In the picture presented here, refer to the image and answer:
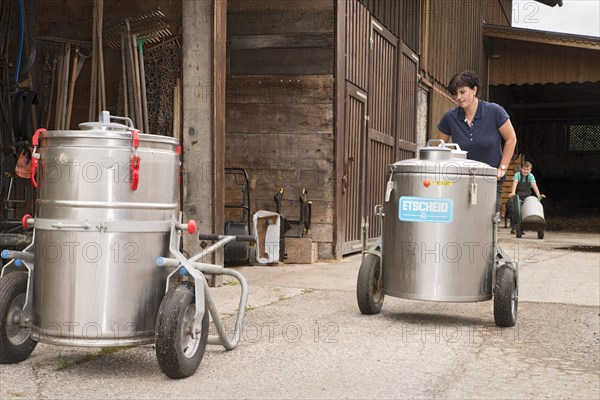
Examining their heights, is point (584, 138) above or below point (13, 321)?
above

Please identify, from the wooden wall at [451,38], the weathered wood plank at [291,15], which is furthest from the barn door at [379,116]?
the wooden wall at [451,38]

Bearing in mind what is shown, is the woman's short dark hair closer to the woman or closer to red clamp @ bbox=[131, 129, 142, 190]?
the woman

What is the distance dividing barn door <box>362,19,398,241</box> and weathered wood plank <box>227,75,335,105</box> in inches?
83.0

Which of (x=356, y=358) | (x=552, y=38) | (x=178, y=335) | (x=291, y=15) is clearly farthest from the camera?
(x=552, y=38)

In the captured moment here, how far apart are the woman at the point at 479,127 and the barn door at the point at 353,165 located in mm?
4207

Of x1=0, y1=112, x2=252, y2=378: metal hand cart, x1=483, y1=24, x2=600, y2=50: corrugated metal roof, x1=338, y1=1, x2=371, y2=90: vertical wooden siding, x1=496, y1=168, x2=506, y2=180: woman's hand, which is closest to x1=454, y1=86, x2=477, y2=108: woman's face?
x1=496, y1=168, x2=506, y2=180: woman's hand

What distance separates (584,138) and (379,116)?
2784 centimetres

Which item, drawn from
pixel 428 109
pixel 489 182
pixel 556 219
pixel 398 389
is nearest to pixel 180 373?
pixel 398 389

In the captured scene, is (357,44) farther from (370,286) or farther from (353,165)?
(370,286)

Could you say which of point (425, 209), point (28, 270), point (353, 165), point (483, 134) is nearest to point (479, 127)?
point (483, 134)

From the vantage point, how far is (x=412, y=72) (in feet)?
49.8

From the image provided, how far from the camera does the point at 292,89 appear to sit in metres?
9.78

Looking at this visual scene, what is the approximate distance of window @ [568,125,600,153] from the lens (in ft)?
124

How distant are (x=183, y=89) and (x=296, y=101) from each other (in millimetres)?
3155
